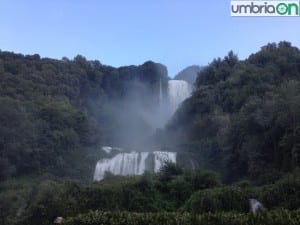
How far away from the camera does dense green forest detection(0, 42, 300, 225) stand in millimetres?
22734

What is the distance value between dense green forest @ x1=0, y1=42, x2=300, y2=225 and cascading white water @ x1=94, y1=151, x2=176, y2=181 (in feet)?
3.79

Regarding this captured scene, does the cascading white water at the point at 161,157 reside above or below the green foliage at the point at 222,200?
above

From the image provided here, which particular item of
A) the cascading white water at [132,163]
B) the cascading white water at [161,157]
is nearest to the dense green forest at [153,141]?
the cascading white water at [132,163]

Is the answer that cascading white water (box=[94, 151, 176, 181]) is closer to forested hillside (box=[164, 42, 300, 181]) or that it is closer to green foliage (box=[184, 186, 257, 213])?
forested hillside (box=[164, 42, 300, 181])

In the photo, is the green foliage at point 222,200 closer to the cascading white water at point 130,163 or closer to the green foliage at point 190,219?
the green foliage at point 190,219

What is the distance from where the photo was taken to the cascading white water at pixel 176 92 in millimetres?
64812

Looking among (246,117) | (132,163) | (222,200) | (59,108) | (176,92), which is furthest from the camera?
(176,92)

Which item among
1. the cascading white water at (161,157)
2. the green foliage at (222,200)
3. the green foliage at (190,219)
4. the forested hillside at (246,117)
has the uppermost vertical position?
the forested hillside at (246,117)

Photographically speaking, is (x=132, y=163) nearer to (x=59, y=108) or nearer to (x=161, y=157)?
(x=161, y=157)

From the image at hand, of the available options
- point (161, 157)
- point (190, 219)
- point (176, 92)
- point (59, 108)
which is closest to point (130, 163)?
point (161, 157)

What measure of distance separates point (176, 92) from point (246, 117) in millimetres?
30828

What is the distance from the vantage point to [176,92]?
65.8 m

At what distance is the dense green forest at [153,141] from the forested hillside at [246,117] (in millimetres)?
98

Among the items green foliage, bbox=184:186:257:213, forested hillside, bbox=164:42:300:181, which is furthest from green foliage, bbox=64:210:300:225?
forested hillside, bbox=164:42:300:181
